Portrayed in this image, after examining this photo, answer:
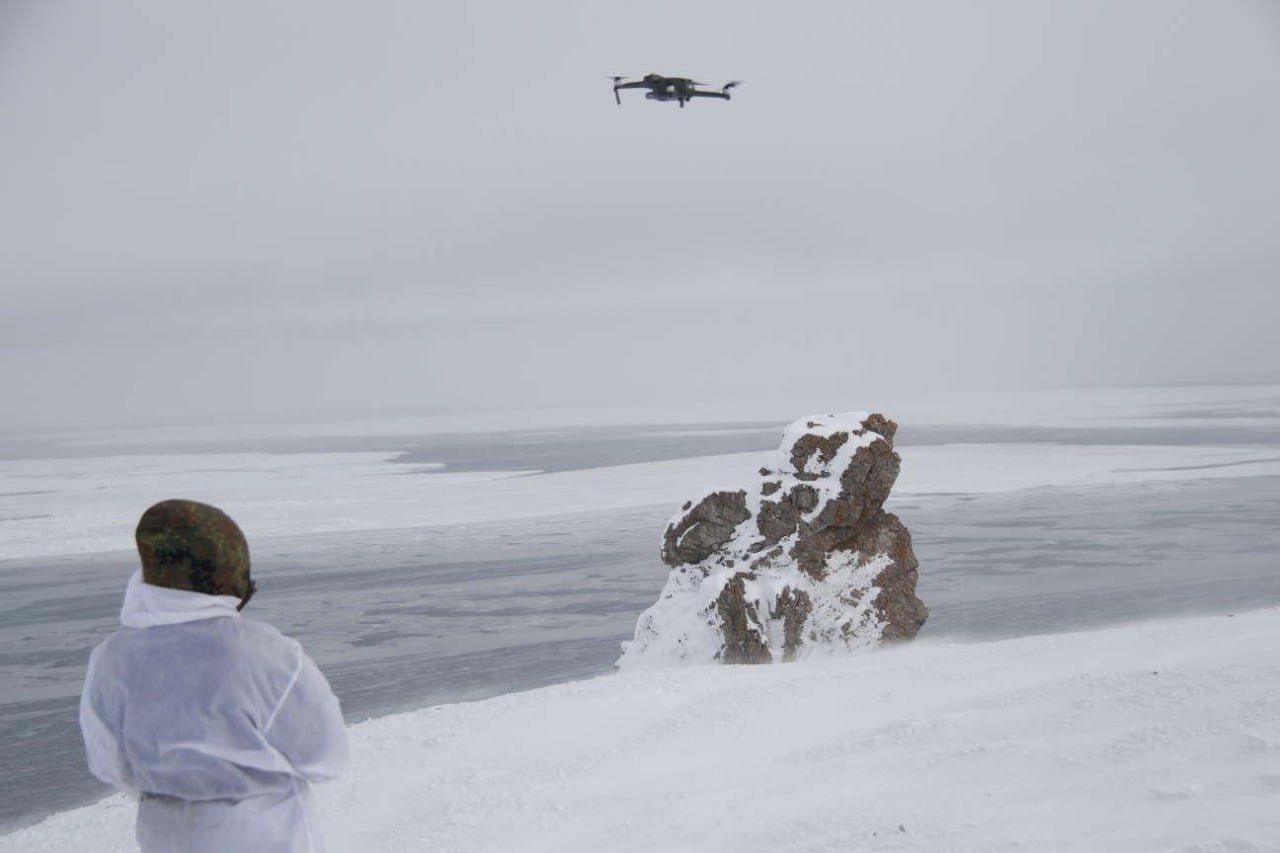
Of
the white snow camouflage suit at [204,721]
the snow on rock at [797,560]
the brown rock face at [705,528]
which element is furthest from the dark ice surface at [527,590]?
the white snow camouflage suit at [204,721]

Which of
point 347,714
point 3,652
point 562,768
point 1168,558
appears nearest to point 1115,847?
point 562,768

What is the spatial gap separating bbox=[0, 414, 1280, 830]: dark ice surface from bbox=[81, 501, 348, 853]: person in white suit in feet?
25.1

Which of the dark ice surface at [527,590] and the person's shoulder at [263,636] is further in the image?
the dark ice surface at [527,590]

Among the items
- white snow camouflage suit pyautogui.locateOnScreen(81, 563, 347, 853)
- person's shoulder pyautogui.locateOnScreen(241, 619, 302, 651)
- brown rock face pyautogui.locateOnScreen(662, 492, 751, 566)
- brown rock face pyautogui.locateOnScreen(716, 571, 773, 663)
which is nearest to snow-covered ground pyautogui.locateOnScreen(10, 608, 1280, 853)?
brown rock face pyautogui.locateOnScreen(716, 571, 773, 663)

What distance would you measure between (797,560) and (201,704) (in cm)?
1076

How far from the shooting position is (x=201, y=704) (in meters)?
2.79

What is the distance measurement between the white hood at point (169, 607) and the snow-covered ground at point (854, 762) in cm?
319

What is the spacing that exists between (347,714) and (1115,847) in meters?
9.21

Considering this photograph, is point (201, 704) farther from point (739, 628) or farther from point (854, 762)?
point (739, 628)

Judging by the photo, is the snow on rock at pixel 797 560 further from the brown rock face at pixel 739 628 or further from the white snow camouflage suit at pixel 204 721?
the white snow camouflage suit at pixel 204 721

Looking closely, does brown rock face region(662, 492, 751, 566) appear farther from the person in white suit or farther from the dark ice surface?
the person in white suit

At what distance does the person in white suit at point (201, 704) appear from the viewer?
2787 mm

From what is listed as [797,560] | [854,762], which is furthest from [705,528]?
[854,762]

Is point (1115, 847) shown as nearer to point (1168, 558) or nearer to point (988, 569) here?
point (988, 569)
